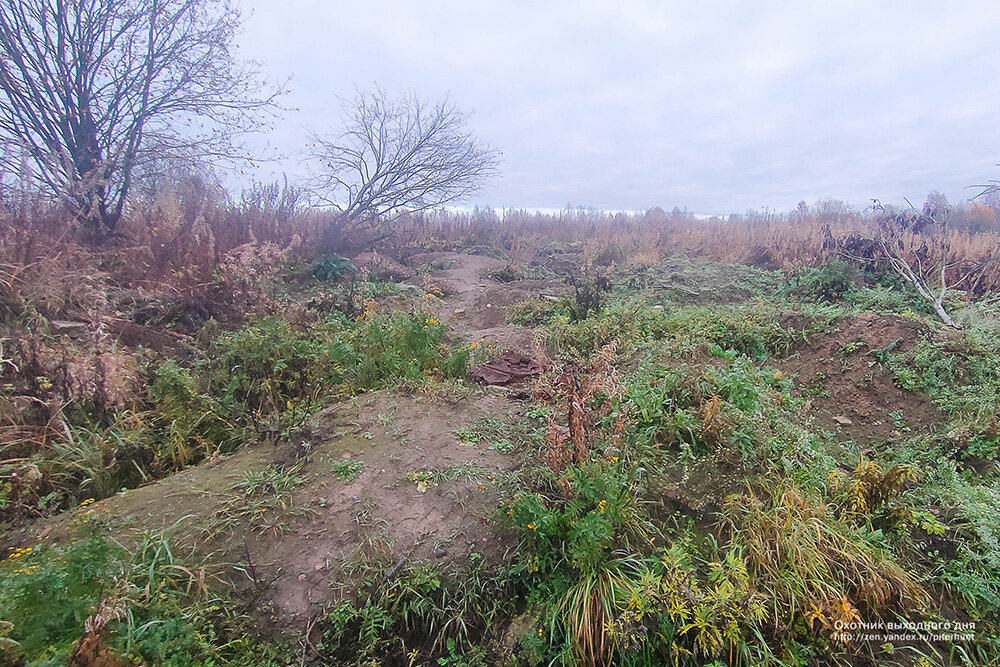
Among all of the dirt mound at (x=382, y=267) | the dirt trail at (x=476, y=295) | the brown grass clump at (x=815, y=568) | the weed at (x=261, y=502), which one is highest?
the dirt mound at (x=382, y=267)

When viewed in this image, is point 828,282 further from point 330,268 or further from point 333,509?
point 330,268

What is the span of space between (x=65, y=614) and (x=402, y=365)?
2596 mm

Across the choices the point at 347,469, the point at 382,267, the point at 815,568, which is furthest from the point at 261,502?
the point at 382,267

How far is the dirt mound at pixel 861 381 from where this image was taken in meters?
3.81

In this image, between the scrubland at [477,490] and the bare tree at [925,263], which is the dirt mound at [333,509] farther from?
the bare tree at [925,263]

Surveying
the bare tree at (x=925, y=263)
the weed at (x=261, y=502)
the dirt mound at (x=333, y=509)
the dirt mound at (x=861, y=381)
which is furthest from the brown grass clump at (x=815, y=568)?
the bare tree at (x=925, y=263)

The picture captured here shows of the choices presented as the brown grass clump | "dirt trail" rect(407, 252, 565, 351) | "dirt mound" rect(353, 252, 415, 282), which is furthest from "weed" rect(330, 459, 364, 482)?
"dirt mound" rect(353, 252, 415, 282)

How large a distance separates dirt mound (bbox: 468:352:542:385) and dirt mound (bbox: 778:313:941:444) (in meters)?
2.46

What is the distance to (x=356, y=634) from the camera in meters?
2.04

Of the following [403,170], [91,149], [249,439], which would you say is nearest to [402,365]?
[249,439]

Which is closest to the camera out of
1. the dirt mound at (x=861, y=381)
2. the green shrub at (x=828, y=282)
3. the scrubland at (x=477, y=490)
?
the scrubland at (x=477, y=490)

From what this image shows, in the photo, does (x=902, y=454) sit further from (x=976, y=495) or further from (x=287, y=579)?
(x=287, y=579)

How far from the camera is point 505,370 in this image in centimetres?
440

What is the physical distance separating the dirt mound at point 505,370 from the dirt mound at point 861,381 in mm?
2459
